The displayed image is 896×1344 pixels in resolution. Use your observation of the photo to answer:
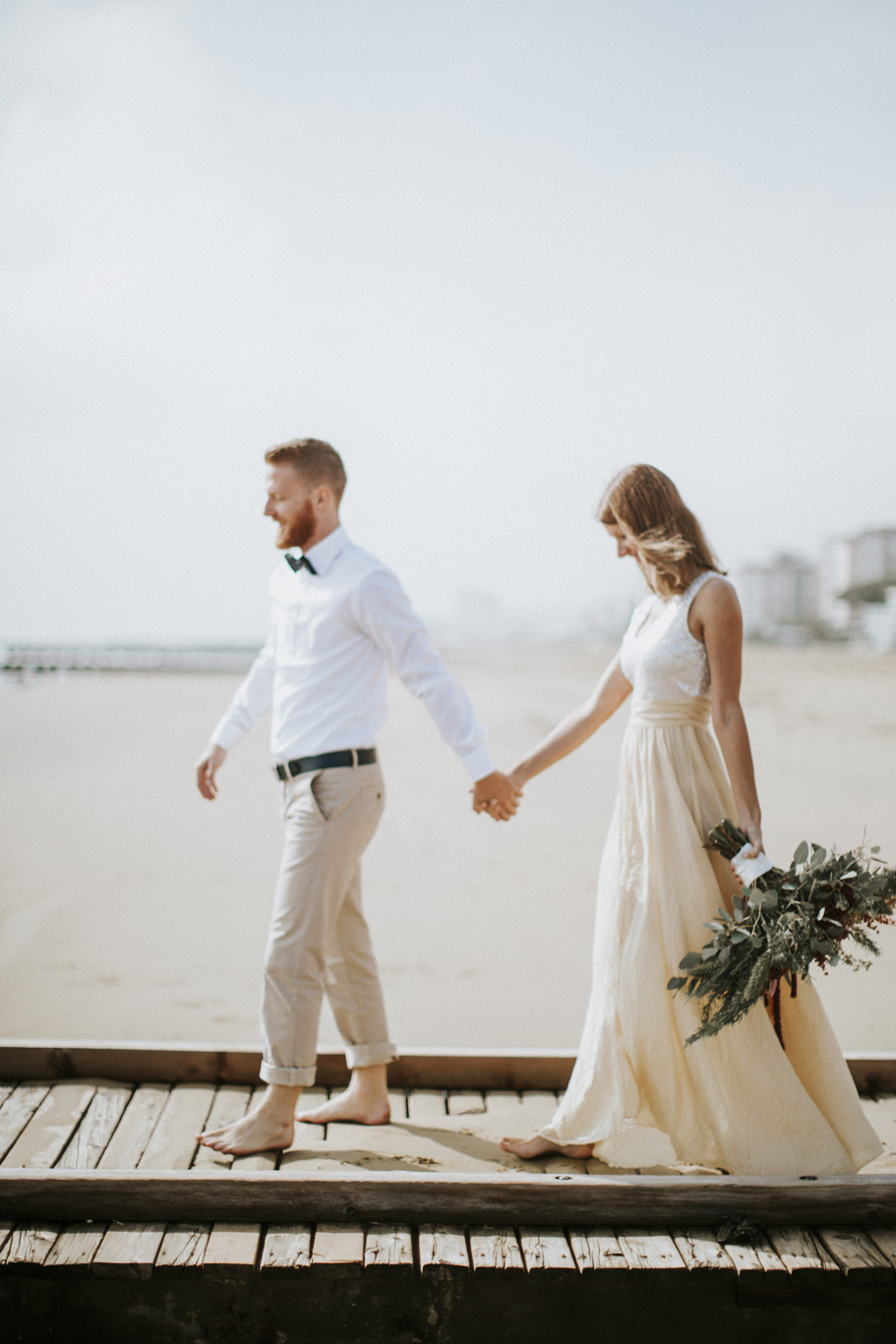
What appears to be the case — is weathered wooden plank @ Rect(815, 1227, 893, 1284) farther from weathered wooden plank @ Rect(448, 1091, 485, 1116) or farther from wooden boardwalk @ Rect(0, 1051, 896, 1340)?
weathered wooden plank @ Rect(448, 1091, 485, 1116)

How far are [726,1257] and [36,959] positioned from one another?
5.28m

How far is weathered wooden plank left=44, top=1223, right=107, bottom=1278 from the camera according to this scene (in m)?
2.41

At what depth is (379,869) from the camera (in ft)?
37.3

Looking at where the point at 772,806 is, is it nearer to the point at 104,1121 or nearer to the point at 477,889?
the point at 477,889

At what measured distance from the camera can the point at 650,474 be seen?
3.04m

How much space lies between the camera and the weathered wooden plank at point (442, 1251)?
2.43 meters

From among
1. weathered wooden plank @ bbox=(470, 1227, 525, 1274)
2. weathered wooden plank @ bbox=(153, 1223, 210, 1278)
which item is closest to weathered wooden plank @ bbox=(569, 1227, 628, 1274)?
weathered wooden plank @ bbox=(470, 1227, 525, 1274)

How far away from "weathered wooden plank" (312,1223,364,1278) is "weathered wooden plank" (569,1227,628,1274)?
0.49m

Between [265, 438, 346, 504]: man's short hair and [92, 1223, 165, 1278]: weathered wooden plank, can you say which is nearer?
[92, 1223, 165, 1278]: weathered wooden plank

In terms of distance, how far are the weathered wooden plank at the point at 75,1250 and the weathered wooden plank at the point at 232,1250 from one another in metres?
0.26

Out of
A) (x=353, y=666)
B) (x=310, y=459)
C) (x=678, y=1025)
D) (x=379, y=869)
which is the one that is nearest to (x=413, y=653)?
(x=353, y=666)

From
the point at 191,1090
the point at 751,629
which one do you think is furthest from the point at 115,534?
the point at 191,1090

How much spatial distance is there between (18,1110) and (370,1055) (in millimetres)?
1113

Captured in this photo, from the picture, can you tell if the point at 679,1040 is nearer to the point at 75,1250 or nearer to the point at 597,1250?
the point at 597,1250
